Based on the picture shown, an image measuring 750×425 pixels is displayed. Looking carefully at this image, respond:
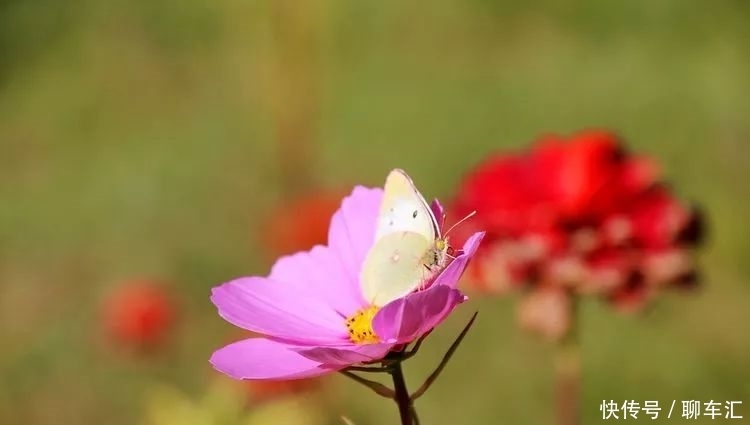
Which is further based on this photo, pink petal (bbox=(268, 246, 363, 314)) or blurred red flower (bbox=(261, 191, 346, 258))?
blurred red flower (bbox=(261, 191, 346, 258))

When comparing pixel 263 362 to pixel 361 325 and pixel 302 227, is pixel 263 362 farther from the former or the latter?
pixel 302 227

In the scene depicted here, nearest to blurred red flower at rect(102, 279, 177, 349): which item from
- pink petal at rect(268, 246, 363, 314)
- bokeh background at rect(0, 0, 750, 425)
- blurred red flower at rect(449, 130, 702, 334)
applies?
bokeh background at rect(0, 0, 750, 425)

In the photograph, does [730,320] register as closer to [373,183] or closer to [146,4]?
[373,183]

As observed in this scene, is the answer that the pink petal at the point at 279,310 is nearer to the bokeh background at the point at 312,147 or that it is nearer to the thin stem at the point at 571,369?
the thin stem at the point at 571,369

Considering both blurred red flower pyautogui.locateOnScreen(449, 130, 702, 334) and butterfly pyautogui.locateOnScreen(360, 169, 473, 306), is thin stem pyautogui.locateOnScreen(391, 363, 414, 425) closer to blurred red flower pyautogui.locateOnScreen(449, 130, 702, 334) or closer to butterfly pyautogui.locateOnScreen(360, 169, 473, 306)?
butterfly pyautogui.locateOnScreen(360, 169, 473, 306)

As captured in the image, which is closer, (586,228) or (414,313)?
(414,313)

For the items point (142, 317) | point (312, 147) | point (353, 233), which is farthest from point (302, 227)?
point (312, 147)

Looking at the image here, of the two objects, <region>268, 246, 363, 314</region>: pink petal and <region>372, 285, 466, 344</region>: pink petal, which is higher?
<region>268, 246, 363, 314</region>: pink petal
